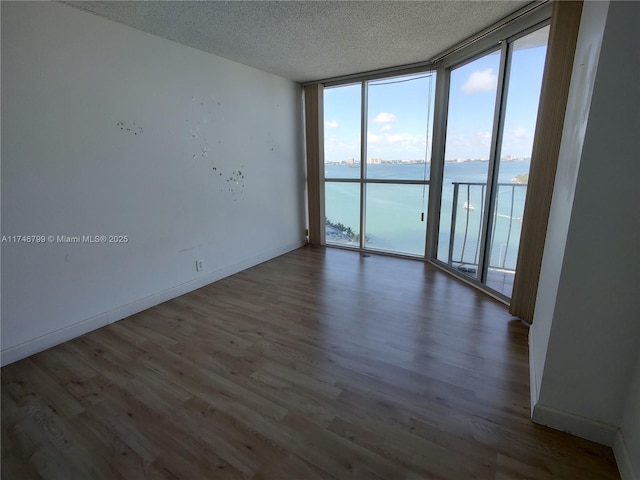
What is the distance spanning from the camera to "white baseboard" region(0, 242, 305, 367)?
2188 millimetres

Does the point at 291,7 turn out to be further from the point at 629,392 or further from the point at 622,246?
the point at 629,392

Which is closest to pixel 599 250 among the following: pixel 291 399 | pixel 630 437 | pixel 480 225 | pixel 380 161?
pixel 630 437

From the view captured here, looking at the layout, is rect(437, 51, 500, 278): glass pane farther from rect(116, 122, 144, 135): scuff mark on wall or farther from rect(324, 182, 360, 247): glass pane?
rect(116, 122, 144, 135): scuff mark on wall

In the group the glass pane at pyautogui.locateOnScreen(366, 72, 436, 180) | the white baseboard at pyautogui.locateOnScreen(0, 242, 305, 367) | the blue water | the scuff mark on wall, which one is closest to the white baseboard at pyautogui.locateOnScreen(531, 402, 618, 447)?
the blue water

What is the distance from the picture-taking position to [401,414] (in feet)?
5.45

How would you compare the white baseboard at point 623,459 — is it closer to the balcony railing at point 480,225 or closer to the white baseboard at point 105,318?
the balcony railing at point 480,225

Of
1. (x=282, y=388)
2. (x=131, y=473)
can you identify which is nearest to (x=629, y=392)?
(x=282, y=388)

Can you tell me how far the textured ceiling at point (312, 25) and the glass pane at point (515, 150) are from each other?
0.41 metres

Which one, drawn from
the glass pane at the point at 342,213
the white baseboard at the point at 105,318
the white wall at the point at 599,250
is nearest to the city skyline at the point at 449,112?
the glass pane at the point at 342,213

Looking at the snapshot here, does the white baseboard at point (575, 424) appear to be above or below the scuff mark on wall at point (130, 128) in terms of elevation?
below

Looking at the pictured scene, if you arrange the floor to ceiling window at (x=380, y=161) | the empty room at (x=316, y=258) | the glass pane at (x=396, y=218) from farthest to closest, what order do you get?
the glass pane at (x=396, y=218), the floor to ceiling window at (x=380, y=161), the empty room at (x=316, y=258)

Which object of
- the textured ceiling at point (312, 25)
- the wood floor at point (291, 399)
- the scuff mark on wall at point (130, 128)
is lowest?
the wood floor at point (291, 399)

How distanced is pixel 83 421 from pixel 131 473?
0.54m

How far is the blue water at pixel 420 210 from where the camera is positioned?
3061 millimetres
